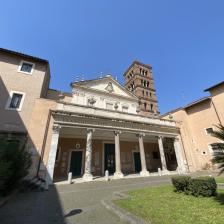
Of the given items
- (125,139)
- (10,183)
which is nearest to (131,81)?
(125,139)

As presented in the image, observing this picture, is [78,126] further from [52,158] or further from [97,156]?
[97,156]

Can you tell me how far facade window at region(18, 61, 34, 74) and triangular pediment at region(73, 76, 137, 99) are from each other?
5.61 meters

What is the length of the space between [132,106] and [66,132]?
38.2 ft

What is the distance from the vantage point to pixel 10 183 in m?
7.64

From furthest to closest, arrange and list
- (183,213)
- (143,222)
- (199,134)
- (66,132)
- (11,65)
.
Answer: (199,134) → (66,132) → (11,65) → (183,213) → (143,222)

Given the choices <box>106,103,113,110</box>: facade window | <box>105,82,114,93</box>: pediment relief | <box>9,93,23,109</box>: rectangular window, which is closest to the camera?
<box>9,93,23,109</box>: rectangular window

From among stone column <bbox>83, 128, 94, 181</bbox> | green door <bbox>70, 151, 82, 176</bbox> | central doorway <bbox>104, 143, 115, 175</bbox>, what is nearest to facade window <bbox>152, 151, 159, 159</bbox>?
central doorway <bbox>104, 143, 115, 175</bbox>

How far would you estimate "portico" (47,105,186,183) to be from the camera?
47.3ft

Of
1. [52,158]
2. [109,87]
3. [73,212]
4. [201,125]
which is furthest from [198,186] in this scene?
[109,87]

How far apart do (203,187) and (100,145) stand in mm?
14183

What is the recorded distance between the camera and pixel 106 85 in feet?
76.7

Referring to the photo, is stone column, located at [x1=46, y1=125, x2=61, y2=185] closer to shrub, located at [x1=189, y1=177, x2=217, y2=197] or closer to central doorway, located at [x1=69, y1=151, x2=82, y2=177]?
central doorway, located at [x1=69, y1=151, x2=82, y2=177]

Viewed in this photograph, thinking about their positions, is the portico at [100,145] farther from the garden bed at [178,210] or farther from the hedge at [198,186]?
the garden bed at [178,210]

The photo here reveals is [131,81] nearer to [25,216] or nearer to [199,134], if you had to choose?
[199,134]
